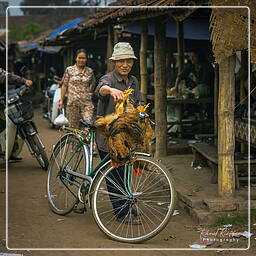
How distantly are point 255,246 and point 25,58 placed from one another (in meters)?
36.0

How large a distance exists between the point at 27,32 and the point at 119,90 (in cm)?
4335

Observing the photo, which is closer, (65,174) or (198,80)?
(65,174)

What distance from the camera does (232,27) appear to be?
17.1 feet

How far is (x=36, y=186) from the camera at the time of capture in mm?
7344

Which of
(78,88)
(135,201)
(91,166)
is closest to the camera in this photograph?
(135,201)

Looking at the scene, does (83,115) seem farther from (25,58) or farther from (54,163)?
(25,58)

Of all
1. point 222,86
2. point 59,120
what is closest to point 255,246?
point 222,86

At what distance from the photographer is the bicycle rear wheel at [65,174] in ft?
18.2

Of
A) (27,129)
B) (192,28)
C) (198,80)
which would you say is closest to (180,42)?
(192,28)

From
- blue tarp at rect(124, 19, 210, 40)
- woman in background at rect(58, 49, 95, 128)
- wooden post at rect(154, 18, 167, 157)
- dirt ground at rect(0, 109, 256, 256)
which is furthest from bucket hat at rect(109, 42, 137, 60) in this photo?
blue tarp at rect(124, 19, 210, 40)

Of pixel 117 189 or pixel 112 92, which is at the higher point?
pixel 112 92

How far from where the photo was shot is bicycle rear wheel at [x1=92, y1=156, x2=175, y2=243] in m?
4.71

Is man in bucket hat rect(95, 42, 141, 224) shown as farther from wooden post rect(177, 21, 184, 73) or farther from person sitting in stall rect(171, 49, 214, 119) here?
wooden post rect(177, 21, 184, 73)

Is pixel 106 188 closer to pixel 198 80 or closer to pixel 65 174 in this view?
pixel 65 174
